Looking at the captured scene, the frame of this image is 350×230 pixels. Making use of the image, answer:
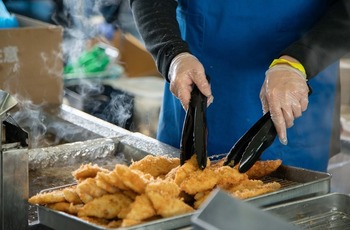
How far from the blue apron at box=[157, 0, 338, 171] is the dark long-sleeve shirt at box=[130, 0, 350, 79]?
5.6 inches

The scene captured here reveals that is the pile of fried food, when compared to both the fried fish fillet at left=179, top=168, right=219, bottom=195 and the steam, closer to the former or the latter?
the fried fish fillet at left=179, top=168, right=219, bottom=195

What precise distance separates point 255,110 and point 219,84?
188 mm

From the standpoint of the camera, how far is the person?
270cm

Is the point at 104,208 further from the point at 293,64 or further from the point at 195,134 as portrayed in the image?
the point at 293,64

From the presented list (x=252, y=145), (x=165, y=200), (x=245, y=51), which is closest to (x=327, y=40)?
(x=245, y=51)

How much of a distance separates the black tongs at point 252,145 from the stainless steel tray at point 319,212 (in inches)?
9.2

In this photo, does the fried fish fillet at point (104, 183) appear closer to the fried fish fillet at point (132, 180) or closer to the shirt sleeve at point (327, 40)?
the fried fish fillet at point (132, 180)

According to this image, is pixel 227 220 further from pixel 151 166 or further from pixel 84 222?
pixel 151 166

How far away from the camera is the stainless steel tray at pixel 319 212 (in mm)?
1874

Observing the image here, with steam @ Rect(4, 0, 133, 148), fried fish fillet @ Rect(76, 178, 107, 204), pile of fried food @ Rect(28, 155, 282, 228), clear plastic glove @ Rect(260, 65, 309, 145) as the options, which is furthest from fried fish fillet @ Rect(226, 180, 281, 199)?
steam @ Rect(4, 0, 133, 148)

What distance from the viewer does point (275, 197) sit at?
191 cm

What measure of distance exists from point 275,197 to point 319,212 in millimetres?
145

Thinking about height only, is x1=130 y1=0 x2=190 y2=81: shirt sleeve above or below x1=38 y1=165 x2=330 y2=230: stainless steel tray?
above

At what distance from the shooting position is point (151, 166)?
7.02 ft
